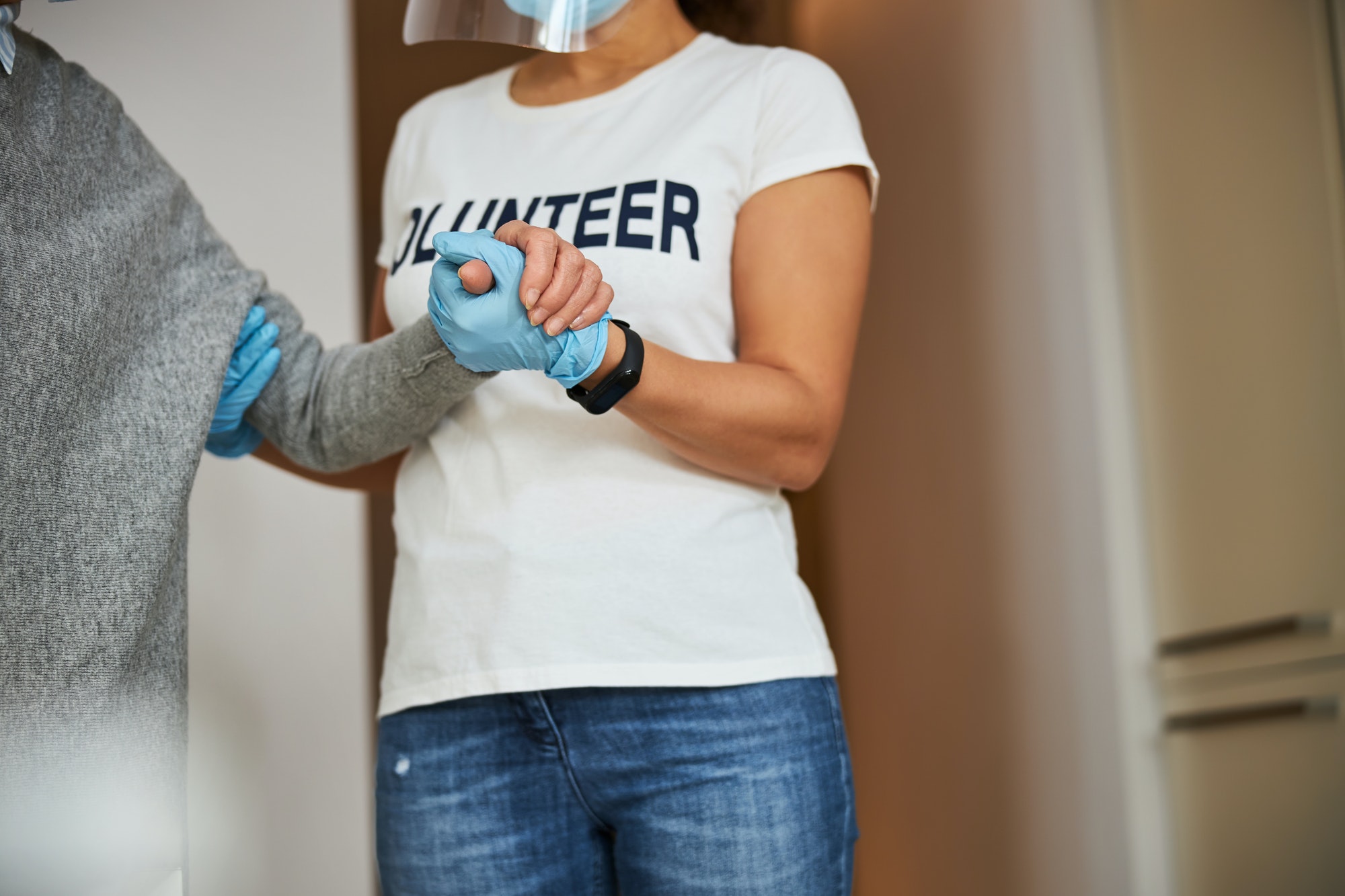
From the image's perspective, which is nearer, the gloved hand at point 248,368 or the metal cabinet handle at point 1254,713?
the gloved hand at point 248,368

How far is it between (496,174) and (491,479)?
0.28 meters

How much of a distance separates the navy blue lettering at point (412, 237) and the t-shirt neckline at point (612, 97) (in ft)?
0.40

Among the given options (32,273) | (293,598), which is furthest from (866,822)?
(32,273)

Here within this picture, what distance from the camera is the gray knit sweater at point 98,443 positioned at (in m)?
0.70

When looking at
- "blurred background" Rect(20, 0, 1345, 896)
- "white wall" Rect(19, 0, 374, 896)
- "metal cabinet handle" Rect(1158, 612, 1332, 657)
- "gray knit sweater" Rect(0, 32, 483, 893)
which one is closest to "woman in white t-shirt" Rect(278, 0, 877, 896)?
"gray knit sweater" Rect(0, 32, 483, 893)

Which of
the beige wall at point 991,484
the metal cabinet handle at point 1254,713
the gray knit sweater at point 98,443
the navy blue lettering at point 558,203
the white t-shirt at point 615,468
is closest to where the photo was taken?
the gray knit sweater at point 98,443

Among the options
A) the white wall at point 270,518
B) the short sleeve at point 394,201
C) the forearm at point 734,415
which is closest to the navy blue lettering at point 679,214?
the forearm at point 734,415

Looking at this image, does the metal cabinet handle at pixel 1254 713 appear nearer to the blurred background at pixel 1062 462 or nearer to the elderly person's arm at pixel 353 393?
the blurred background at pixel 1062 462

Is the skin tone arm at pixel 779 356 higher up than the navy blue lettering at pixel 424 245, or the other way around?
the navy blue lettering at pixel 424 245

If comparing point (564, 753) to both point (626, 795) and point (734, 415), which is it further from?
point (734, 415)

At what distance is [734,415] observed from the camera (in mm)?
797

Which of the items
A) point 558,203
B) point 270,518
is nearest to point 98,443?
point 558,203

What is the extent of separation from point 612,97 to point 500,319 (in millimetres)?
345

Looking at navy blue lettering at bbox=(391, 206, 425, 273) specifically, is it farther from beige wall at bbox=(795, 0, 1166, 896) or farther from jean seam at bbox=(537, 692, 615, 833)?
beige wall at bbox=(795, 0, 1166, 896)
